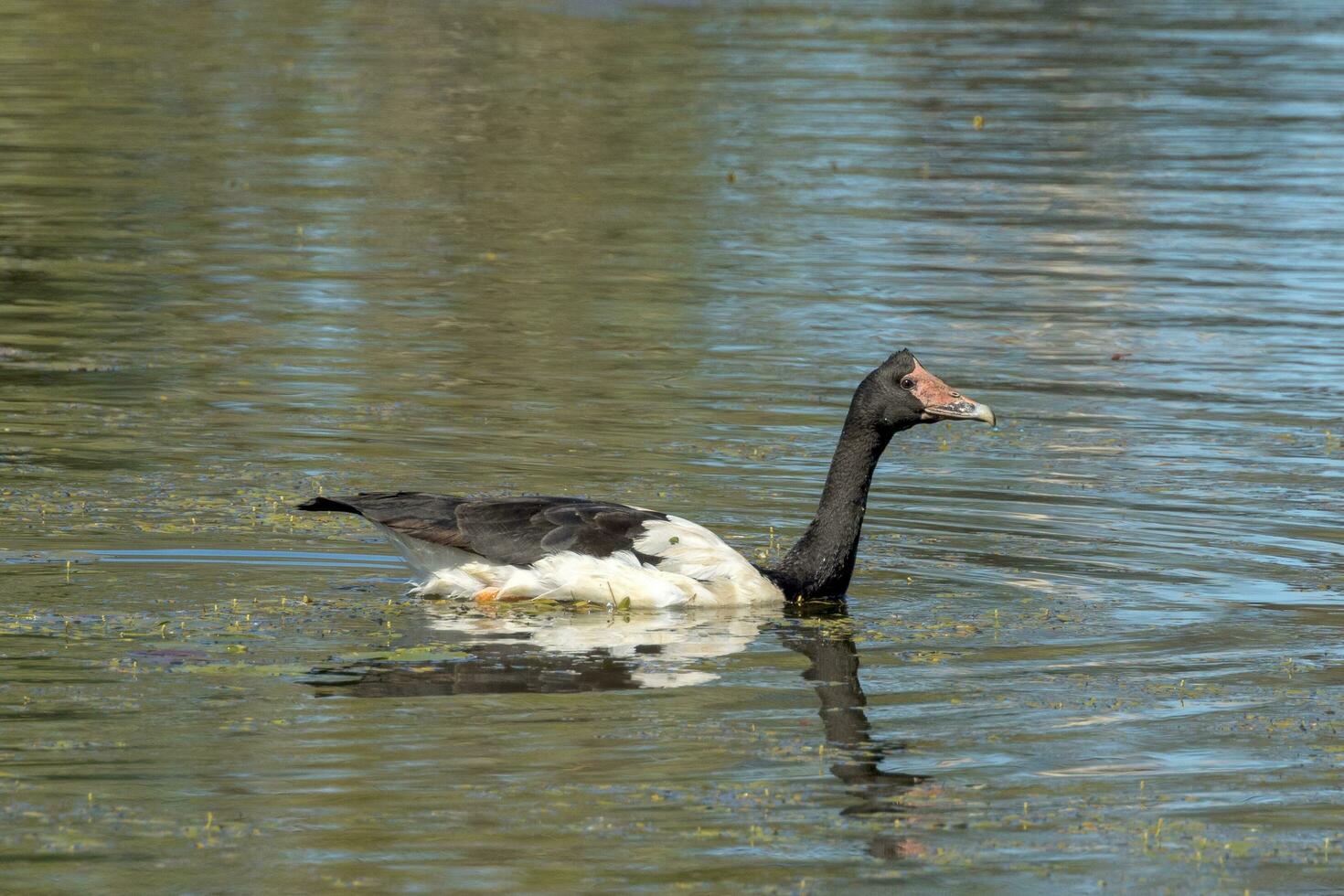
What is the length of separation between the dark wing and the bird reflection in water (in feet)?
1.08

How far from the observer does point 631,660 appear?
10.6 meters

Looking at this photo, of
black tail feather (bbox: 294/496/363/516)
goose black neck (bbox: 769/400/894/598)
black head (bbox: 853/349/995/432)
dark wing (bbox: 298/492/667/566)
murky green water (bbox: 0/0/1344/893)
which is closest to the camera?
murky green water (bbox: 0/0/1344/893)

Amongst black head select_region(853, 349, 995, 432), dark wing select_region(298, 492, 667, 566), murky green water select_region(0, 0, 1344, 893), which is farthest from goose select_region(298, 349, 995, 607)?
black head select_region(853, 349, 995, 432)

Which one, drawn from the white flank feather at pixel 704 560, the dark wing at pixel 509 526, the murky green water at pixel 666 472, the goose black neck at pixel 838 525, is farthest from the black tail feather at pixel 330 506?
the goose black neck at pixel 838 525

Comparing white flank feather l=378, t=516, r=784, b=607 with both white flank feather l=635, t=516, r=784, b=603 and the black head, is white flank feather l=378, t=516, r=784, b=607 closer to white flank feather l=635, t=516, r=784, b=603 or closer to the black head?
white flank feather l=635, t=516, r=784, b=603

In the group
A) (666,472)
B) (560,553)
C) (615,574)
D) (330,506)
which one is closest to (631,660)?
(615,574)

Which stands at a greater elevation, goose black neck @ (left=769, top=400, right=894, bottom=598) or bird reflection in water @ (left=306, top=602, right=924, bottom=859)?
goose black neck @ (left=769, top=400, right=894, bottom=598)

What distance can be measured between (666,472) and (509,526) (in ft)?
9.60

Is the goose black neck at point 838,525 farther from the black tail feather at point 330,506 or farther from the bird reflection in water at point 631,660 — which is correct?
the black tail feather at point 330,506

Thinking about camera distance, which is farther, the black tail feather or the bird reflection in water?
the black tail feather

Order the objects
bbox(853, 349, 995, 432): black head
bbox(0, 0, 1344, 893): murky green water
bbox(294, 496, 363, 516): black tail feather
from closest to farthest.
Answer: bbox(0, 0, 1344, 893): murky green water < bbox(294, 496, 363, 516): black tail feather < bbox(853, 349, 995, 432): black head

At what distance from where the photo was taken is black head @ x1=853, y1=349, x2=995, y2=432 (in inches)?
484

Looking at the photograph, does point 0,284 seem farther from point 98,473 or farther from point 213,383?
point 98,473

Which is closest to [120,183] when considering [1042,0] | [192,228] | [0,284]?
[192,228]
